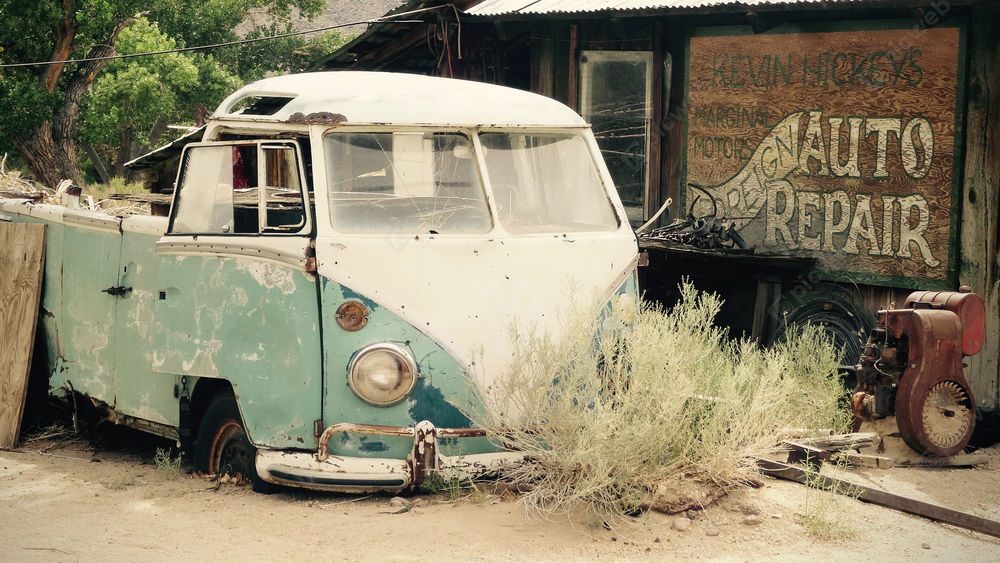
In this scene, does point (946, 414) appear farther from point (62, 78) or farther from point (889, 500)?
point (62, 78)

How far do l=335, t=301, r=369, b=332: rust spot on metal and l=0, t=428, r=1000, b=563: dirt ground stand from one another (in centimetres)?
91

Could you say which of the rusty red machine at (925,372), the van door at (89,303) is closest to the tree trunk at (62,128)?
the van door at (89,303)

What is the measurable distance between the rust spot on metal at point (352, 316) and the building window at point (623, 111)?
5665 millimetres

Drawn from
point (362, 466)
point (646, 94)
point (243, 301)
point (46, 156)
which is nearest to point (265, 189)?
point (243, 301)

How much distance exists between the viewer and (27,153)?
66.8ft

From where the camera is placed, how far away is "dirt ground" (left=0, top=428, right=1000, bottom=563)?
167 inches

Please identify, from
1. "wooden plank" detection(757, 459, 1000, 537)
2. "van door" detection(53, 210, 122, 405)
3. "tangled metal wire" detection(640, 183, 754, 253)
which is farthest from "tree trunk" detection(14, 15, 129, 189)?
"wooden plank" detection(757, 459, 1000, 537)

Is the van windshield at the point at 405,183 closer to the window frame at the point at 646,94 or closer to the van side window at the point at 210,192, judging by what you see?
the van side window at the point at 210,192

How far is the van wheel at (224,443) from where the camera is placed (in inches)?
202

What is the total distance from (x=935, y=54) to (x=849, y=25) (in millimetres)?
837

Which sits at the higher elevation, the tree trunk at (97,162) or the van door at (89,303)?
the tree trunk at (97,162)

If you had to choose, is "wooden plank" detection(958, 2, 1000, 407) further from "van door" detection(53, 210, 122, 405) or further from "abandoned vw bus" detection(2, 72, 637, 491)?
"van door" detection(53, 210, 122, 405)

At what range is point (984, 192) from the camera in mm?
7312

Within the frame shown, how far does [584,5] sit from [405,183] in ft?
16.2
